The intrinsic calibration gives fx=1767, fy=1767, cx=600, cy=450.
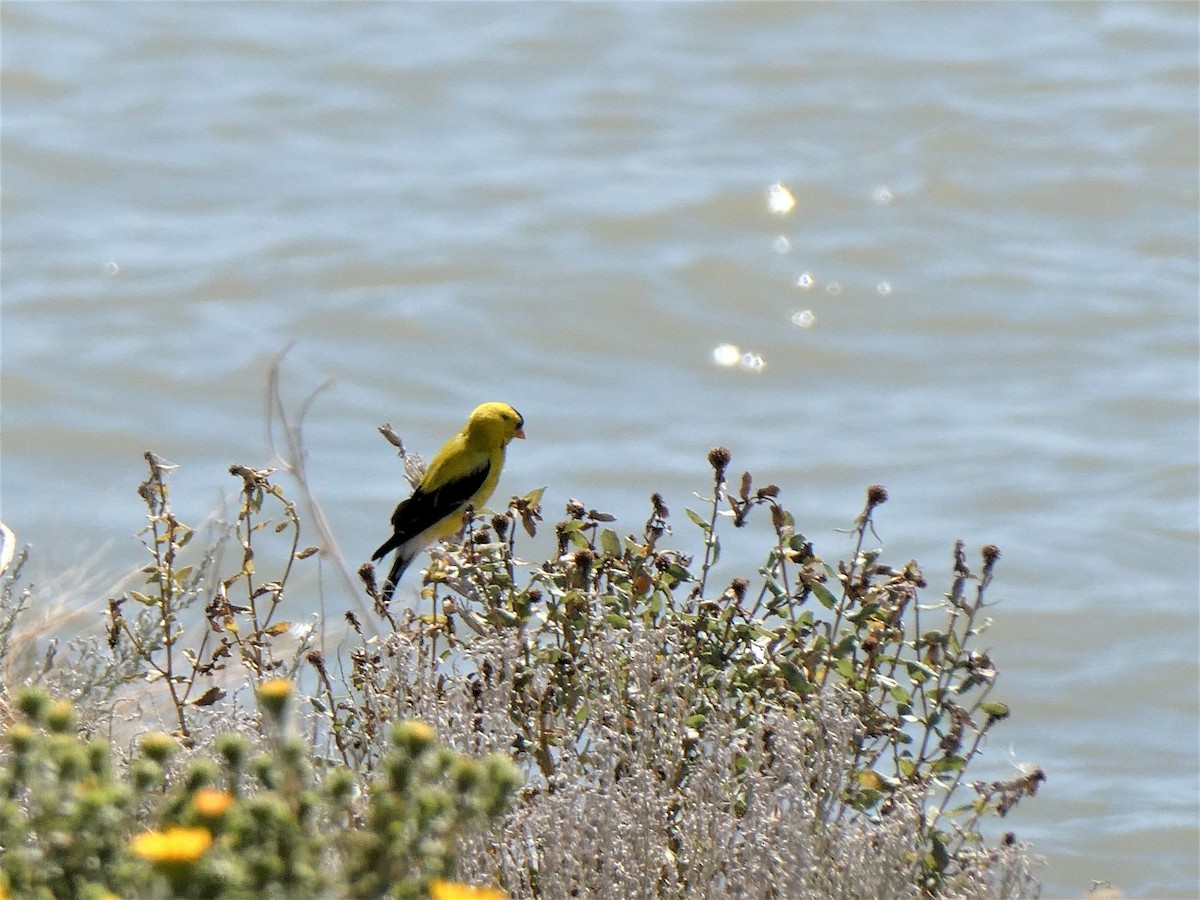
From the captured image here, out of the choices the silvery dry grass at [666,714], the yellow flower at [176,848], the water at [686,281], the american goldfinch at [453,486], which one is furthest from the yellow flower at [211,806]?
the water at [686,281]

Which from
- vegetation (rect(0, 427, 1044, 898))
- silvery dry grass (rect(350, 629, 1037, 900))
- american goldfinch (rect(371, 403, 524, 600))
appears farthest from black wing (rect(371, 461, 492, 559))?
silvery dry grass (rect(350, 629, 1037, 900))

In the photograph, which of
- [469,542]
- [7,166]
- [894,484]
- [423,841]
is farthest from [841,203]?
[423,841]

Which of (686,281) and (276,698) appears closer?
(276,698)

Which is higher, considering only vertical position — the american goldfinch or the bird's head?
the bird's head

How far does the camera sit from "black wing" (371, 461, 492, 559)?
18.8ft

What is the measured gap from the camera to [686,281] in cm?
1309

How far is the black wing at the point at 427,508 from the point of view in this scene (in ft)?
18.8

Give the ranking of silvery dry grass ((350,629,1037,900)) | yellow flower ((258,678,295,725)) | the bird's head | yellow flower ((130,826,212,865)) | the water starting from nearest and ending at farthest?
yellow flower ((130,826,212,865)) < yellow flower ((258,678,295,725)) < silvery dry grass ((350,629,1037,900)) < the bird's head < the water

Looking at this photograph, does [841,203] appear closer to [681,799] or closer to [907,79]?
[907,79]

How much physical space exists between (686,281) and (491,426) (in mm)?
7018

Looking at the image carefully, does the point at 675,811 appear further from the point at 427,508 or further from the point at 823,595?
the point at 427,508

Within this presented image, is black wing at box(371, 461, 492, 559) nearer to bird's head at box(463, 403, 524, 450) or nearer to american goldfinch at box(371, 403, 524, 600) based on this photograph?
american goldfinch at box(371, 403, 524, 600)

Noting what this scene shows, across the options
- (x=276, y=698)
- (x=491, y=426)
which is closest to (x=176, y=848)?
(x=276, y=698)

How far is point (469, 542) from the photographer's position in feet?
12.7
